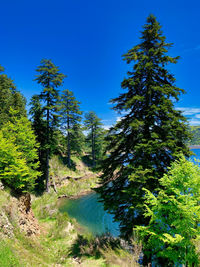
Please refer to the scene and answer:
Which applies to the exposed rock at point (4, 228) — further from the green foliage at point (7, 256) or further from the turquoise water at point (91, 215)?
the turquoise water at point (91, 215)

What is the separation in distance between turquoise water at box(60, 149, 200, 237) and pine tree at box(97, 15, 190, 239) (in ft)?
23.1

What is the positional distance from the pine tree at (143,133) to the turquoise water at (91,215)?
703cm

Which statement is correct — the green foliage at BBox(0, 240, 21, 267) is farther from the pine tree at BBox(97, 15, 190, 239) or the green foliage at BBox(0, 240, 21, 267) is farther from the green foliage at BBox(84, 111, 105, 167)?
the green foliage at BBox(84, 111, 105, 167)

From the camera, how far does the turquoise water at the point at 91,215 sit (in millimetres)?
13022

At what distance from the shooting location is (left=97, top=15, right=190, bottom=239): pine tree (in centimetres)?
631

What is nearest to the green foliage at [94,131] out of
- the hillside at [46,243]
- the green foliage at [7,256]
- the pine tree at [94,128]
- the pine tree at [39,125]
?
the pine tree at [94,128]

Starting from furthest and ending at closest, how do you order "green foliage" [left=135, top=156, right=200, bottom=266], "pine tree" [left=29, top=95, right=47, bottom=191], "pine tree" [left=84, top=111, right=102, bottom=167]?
"pine tree" [left=84, top=111, right=102, bottom=167]
"pine tree" [left=29, top=95, right=47, bottom=191]
"green foliage" [left=135, top=156, right=200, bottom=266]

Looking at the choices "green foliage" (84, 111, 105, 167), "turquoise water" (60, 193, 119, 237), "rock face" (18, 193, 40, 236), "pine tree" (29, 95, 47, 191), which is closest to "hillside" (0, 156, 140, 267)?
"rock face" (18, 193, 40, 236)

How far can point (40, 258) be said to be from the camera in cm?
682

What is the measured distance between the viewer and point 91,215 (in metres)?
15.8

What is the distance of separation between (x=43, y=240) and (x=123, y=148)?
847 centimetres

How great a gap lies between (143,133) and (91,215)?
13.6 m

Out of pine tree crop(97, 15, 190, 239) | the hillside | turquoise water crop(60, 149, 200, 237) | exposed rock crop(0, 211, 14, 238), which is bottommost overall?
turquoise water crop(60, 149, 200, 237)

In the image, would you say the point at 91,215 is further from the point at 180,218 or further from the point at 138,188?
the point at 180,218
